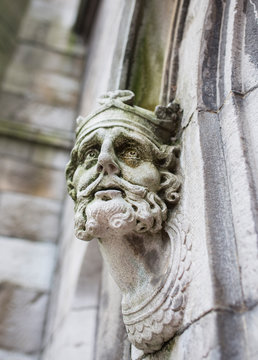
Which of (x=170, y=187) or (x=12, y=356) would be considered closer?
(x=170, y=187)

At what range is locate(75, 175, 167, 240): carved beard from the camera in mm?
1195

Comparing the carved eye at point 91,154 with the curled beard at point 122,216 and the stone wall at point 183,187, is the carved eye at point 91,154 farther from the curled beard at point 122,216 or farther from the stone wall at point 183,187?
the stone wall at point 183,187

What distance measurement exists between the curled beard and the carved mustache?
0.01 m

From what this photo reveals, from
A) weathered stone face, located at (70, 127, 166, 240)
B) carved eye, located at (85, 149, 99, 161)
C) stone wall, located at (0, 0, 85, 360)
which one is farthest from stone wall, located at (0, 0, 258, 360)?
carved eye, located at (85, 149, 99, 161)

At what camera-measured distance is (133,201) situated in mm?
1233

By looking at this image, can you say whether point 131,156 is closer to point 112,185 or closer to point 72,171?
point 112,185

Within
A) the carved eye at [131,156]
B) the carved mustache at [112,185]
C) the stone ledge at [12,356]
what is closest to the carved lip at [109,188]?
the carved mustache at [112,185]

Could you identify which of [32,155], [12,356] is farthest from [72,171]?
[32,155]

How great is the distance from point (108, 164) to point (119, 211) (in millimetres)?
171

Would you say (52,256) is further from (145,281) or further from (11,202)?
(145,281)

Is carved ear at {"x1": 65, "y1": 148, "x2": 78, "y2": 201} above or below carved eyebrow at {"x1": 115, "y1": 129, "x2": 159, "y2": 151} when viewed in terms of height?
below

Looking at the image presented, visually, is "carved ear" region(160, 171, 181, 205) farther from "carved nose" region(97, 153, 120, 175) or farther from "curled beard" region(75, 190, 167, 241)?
"carved nose" region(97, 153, 120, 175)

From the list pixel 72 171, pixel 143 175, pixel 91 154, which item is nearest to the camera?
pixel 143 175

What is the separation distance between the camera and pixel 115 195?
1235 millimetres
